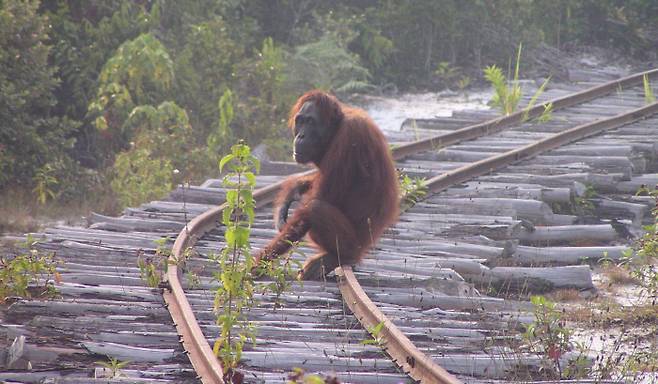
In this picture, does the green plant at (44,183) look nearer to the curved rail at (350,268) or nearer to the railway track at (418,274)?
the railway track at (418,274)

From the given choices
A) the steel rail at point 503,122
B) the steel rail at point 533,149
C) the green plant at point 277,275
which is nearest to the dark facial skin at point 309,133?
the green plant at point 277,275

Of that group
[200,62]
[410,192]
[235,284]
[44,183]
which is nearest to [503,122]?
[410,192]

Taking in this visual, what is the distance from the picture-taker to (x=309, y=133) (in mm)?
6727

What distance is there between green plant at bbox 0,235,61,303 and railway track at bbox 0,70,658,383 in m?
0.13

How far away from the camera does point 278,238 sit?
6352mm

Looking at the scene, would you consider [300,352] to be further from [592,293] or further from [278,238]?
[592,293]

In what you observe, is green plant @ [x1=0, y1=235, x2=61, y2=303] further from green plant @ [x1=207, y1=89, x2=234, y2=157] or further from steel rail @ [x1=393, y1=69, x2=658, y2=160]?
green plant @ [x1=207, y1=89, x2=234, y2=157]

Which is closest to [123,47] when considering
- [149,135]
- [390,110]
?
[149,135]

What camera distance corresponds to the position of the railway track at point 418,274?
15.8 ft

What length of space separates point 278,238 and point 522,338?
176 cm

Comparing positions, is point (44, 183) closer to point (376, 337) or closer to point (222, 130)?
point (222, 130)

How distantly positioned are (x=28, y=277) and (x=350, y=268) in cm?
193

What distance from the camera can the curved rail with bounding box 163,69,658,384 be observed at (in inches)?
181

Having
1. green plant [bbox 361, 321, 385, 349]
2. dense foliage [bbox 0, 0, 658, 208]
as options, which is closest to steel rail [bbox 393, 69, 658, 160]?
dense foliage [bbox 0, 0, 658, 208]
